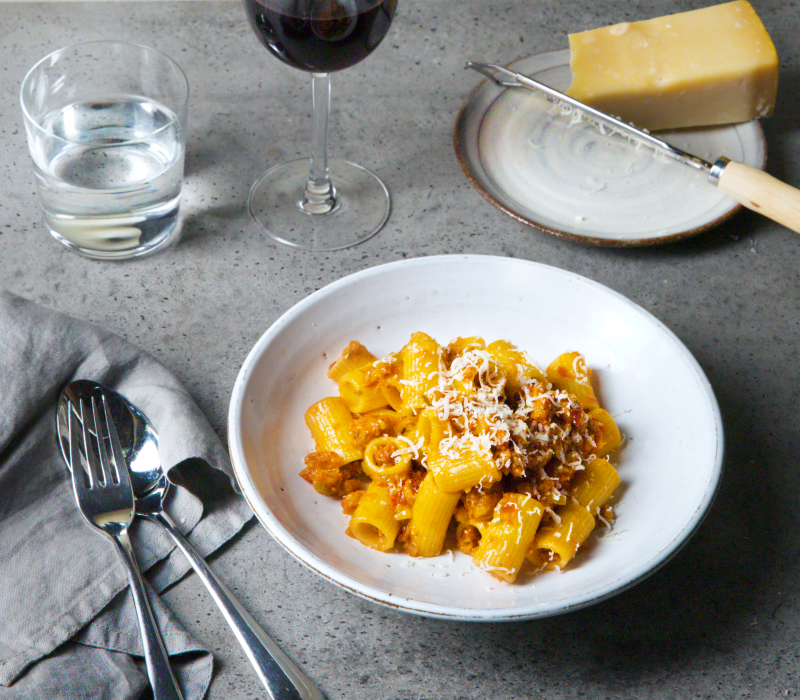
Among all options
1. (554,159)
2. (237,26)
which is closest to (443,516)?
(554,159)

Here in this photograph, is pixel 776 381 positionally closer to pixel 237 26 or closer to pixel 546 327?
pixel 546 327

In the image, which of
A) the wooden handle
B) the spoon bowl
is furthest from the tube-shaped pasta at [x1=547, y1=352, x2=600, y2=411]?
the spoon bowl

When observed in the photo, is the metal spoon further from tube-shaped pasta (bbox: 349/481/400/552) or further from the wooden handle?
the wooden handle

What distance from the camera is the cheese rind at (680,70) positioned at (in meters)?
1.65

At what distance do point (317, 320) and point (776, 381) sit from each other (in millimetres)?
750

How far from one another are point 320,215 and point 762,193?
0.77 meters

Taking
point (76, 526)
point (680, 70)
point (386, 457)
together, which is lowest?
point (76, 526)

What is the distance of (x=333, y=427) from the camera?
3.70 ft

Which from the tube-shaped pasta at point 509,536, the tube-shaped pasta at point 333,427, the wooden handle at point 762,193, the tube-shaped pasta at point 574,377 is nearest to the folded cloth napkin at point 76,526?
the tube-shaped pasta at point 333,427

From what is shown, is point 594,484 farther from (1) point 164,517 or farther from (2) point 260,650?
(1) point 164,517

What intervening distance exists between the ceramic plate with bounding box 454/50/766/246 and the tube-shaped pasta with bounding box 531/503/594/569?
590mm

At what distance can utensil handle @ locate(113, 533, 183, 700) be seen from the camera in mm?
954

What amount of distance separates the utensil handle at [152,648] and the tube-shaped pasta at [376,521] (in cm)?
26

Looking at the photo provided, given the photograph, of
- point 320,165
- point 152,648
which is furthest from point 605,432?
point 320,165
